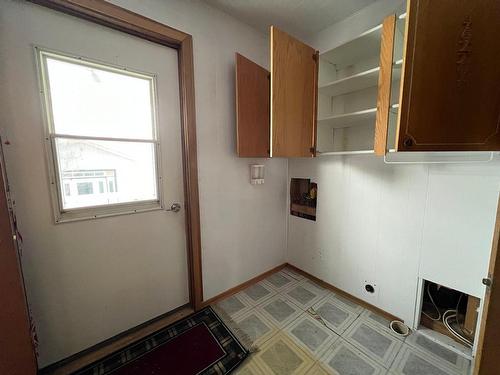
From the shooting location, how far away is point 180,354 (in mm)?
1230

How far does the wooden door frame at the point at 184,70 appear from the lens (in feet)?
3.35

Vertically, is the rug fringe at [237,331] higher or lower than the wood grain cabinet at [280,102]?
lower

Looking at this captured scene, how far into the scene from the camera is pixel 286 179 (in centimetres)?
214

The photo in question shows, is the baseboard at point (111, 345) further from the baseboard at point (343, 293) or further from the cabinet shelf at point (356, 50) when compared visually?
the cabinet shelf at point (356, 50)

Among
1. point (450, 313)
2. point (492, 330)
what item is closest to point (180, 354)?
point (492, 330)

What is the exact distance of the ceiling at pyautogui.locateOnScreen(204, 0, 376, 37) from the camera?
55.2 inches

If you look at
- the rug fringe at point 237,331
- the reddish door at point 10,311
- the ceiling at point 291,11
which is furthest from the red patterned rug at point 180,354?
the ceiling at point 291,11

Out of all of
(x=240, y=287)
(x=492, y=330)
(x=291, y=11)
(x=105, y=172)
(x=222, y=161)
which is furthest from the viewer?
(x=240, y=287)

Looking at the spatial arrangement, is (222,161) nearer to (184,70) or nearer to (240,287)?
(184,70)

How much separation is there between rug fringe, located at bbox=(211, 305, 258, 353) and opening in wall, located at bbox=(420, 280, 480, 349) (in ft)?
3.99

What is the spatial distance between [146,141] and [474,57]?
5.50 feet

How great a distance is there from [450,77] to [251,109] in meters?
1.10

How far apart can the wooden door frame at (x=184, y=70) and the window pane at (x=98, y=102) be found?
0.24 meters

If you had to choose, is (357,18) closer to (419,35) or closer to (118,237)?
(419,35)
